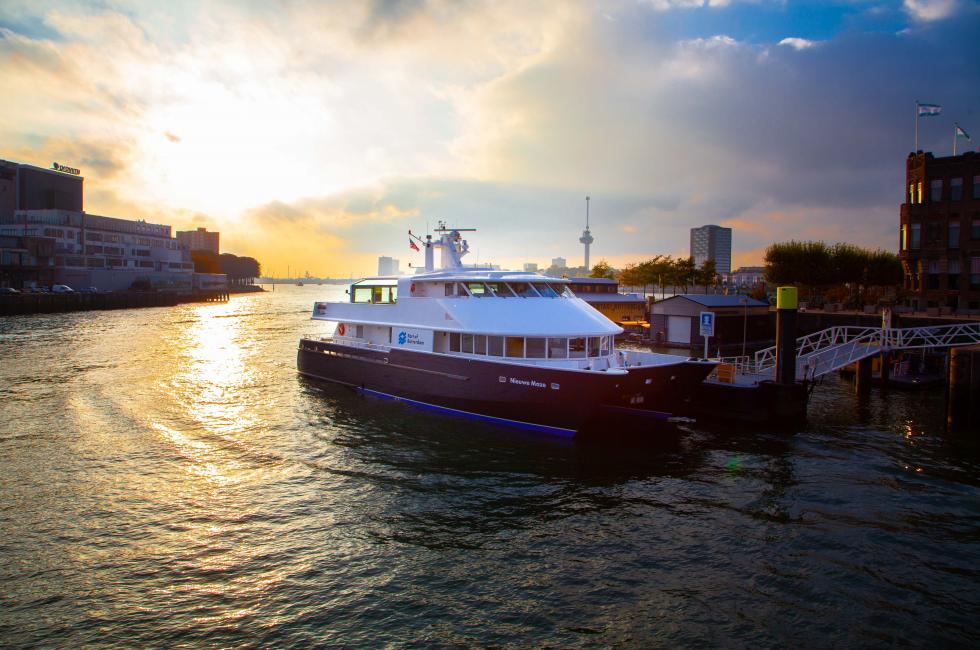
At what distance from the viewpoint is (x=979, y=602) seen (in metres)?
10.7

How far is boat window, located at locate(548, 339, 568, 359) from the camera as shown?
2078 centimetres

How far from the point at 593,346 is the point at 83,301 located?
90107 mm

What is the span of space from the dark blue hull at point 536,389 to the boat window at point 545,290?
3.90 m

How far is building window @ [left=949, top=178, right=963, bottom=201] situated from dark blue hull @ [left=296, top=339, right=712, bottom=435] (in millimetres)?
37987

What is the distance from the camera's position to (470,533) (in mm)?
13273

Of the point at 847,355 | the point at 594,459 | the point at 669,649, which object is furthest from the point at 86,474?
the point at 847,355

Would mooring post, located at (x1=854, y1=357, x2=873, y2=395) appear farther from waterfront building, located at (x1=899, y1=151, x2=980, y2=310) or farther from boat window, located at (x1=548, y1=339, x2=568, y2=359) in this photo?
waterfront building, located at (x1=899, y1=151, x2=980, y2=310)

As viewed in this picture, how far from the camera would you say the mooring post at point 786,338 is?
23141 mm

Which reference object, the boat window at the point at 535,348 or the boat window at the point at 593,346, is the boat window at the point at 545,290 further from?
the boat window at the point at 593,346

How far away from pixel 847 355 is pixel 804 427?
6.57 metres

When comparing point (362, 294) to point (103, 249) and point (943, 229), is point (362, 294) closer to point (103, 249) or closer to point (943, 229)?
point (943, 229)

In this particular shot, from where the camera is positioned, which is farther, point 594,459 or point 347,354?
point 347,354

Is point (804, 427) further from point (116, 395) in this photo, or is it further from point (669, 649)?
point (116, 395)

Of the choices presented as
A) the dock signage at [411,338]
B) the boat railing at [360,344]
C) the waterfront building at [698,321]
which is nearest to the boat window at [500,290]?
the dock signage at [411,338]
